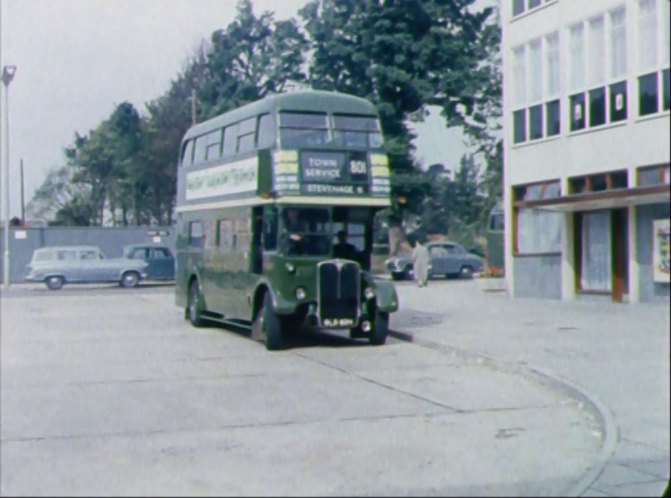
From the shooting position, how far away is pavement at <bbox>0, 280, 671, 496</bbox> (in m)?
2.43

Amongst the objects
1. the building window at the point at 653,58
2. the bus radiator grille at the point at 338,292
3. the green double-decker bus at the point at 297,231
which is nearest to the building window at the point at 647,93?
the building window at the point at 653,58

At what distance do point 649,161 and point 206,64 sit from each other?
768 millimetres

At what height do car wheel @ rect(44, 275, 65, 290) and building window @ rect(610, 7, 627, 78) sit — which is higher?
building window @ rect(610, 7, 627, 78)

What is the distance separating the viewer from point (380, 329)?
38.9ft

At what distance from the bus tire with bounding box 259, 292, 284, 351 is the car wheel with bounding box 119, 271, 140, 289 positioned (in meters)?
18.5

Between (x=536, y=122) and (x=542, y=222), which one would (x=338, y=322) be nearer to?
(x=542, y=222)

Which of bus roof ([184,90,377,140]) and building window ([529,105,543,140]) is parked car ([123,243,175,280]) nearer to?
bus roof ([184,90,377,140])

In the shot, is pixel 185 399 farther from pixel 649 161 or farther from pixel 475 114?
pixel 649 161

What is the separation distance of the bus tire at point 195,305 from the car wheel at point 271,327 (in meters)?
2.95

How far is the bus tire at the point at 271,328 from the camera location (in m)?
11.4

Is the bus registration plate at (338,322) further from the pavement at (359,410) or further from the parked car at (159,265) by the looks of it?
the parked car at (159,265)

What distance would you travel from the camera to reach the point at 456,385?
8.06 meters

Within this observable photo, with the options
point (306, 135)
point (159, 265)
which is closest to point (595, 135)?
point (306, 135)

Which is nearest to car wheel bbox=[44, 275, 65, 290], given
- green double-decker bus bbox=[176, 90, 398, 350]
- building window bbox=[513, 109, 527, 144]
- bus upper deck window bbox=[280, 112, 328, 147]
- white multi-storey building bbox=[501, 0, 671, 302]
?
green double-decker bus bbox=[176, 90, 398, 350]
